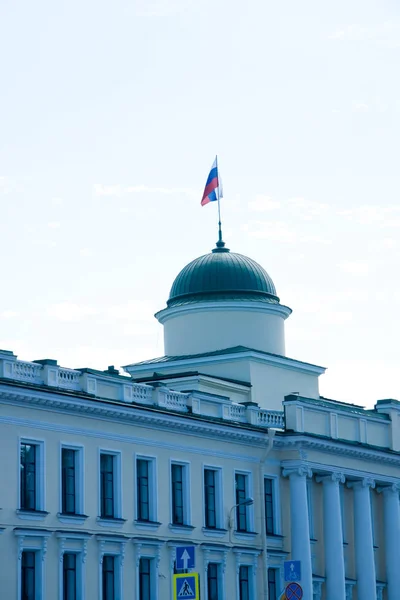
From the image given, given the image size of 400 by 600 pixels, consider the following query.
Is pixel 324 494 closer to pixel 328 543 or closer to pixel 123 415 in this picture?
pixel 328 543

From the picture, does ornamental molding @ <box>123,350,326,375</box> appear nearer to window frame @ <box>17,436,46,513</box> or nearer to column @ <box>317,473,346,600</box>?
column @ <box>317,473,346,600</box>

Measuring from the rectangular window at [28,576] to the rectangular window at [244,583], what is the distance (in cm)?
1088

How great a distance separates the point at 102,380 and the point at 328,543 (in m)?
13.6

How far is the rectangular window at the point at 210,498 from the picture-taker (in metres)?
48.8

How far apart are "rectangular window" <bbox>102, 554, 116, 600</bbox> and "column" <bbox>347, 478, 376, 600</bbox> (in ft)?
47.7

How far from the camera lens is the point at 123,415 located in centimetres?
4534

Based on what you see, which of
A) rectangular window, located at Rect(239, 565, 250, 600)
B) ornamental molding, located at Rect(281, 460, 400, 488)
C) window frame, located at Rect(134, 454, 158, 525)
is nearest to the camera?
window frame, located at Rect(134, 454, 158, 525)

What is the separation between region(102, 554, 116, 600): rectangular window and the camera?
143ft

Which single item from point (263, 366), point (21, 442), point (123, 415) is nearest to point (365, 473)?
point (263, 366)

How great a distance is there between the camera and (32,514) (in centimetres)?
4097

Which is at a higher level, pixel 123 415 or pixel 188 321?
pixel 188 321

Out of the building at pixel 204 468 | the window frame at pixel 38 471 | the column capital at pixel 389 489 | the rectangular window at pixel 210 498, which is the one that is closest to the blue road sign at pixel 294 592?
the building at pixel 204 468

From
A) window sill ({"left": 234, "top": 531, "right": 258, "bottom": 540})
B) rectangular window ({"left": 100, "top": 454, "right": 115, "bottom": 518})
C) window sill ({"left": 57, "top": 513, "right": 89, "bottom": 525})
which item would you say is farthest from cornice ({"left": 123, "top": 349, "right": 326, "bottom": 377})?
window sill ({"left": 57, "top": 513, "right": 89, "bottom": 525})

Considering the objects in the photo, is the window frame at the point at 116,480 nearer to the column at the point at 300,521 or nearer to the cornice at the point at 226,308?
the column at the point at 300,521
